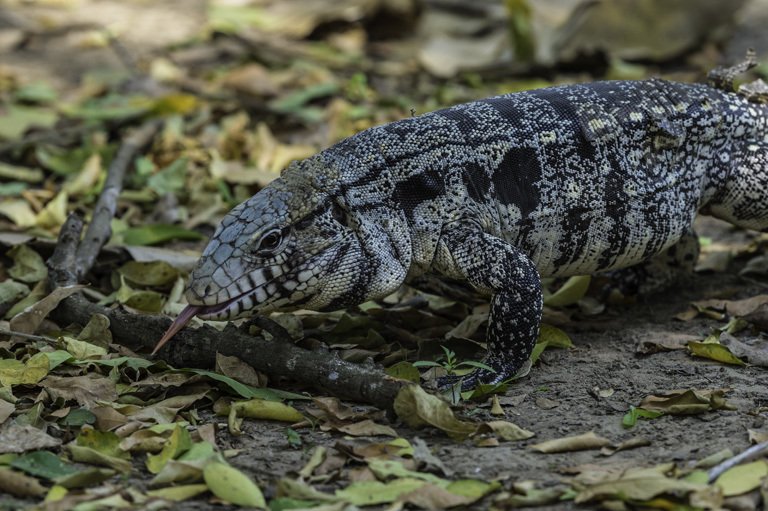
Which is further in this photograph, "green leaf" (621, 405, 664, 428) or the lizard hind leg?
the lizard hind leg

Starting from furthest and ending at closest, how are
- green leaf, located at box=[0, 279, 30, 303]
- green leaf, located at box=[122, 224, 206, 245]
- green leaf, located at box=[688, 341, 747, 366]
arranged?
green leaf, located at box=[122, 224, 206, 245]
green leaf, located at box=[0, 279, 30, 303]
green leaf, located at box=[688, 341, 747, 366]

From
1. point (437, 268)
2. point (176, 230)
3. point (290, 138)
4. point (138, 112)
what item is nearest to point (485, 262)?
point (437, 268)

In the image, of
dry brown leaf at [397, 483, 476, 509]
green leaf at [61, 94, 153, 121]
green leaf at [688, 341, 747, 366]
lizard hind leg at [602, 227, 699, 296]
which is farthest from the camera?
green leaf at [61, 94, 153, 121]

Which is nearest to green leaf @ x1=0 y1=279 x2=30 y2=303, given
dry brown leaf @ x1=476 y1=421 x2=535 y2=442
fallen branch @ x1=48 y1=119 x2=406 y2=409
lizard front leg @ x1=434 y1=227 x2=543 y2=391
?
fallen branch @ x1=48 y1=119 x2=406 y2=409

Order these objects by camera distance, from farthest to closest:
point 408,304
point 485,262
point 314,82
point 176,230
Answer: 1. point 314,82
2. point 176,230
3. point 408,304
4. point 485,262

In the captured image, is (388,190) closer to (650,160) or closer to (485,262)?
(485,262)

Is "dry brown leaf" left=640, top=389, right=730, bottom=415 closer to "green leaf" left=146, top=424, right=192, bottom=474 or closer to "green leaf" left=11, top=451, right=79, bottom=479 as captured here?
"green leaf" left=146, top=424, right=192, bottom=474

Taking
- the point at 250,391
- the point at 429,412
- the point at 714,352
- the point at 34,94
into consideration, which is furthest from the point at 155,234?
the point at 34,94

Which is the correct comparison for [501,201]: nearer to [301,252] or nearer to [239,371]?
[301,252]
